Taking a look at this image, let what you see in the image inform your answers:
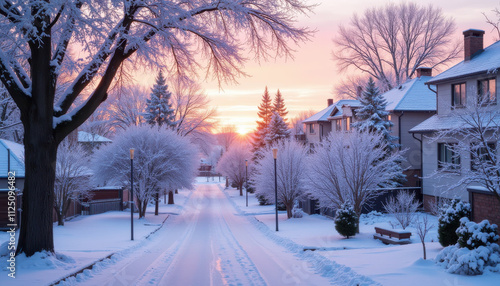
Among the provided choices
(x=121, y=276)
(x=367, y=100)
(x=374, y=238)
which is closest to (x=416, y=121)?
(x=367, y=100)

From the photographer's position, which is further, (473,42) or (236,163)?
(236,163)

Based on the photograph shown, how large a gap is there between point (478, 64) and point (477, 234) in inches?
619

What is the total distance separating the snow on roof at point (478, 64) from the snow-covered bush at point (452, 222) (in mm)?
11373

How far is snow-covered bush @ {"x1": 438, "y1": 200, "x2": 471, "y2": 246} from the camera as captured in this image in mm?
10852

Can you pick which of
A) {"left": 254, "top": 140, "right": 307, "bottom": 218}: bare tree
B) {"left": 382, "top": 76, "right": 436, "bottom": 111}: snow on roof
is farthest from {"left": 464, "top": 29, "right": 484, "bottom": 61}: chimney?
{"left": 254, "top": 140, "right": 307, "bottom": 218}: bare tree

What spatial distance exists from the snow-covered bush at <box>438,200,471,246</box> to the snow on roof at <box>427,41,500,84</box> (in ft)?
37.3

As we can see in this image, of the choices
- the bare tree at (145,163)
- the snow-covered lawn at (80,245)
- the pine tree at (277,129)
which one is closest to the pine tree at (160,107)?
the pine tree at (277,129)

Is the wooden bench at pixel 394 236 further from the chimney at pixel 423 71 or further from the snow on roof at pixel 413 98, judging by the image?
the chimney at pixel 423 71

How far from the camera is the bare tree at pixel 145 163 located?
2931 cm

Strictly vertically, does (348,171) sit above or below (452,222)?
above

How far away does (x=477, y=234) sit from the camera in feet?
29.0

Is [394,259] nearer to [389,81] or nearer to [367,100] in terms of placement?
[367,100]

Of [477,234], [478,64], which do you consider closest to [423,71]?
[478,64]

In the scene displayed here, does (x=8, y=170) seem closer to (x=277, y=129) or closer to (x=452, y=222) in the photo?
(x=452, y=222)
